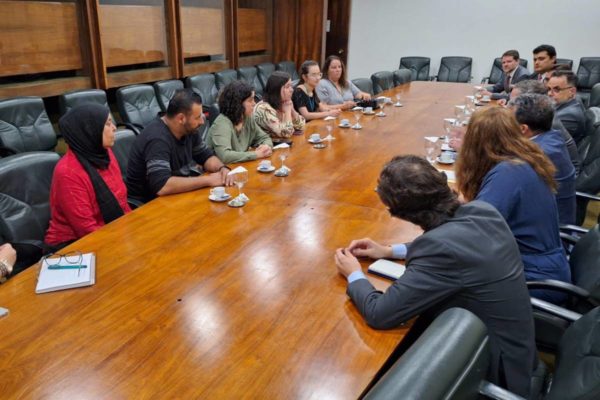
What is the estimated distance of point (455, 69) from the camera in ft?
27.6

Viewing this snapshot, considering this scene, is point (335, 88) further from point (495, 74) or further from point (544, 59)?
point (495, 74)

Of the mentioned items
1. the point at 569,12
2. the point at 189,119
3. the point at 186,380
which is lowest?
the point at 186,380

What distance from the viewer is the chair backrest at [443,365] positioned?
72 centimetres

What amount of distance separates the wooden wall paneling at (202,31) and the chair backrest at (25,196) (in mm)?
4344

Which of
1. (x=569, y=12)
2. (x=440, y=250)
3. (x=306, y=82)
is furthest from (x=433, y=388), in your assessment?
(x=569, y=12)

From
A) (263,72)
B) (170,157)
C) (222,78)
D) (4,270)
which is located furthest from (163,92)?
(4,270)

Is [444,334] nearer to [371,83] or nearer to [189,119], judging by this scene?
[189,119]

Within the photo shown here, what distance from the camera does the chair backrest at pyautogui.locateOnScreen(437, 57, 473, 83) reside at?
8320mm

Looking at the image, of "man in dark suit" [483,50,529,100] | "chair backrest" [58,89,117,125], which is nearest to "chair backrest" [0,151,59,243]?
"chair backrest" [58,89,117,125]

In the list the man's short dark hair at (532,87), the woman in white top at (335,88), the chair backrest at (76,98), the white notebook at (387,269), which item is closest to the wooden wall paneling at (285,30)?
the woman in white top at (335,88)

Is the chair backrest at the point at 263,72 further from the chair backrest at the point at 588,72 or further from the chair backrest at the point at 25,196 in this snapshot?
the chair backrest at the point at 25,196

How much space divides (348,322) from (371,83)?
4928 mm

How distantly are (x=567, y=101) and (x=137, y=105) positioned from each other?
12.8 ft

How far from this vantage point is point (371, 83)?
231 inches
